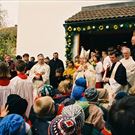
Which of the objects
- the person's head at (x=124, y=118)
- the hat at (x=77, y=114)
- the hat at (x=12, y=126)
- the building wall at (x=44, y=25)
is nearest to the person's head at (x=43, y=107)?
the hat at (x=77, y=114)

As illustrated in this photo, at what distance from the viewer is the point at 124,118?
199 cm

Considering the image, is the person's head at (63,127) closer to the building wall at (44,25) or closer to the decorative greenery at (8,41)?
the building wall at (44,25)

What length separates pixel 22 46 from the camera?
21.3 m

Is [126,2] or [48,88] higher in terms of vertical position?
[126,2]

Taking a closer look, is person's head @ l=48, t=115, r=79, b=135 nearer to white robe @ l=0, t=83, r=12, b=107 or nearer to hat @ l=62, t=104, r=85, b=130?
hat @ l=62, t=104, r=85, b=130

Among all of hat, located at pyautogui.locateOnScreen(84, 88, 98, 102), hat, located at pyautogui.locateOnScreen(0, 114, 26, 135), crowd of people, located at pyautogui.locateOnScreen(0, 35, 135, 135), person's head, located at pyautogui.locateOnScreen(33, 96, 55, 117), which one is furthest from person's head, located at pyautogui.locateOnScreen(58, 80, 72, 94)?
hat, located at pyautogui.locateOnScreen(0, 114, 26, 135)

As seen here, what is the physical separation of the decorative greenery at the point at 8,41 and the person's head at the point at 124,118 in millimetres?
34230

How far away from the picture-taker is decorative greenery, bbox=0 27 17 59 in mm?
36688

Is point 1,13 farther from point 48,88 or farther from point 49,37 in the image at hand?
point 48,88

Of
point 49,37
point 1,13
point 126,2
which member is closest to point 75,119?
point 126,2

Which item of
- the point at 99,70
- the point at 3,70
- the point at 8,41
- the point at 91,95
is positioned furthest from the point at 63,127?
the point at 8,41

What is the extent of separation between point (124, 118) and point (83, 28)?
15112 mm

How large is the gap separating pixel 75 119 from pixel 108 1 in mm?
15612

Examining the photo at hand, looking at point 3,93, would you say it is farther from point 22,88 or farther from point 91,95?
point 91,95
